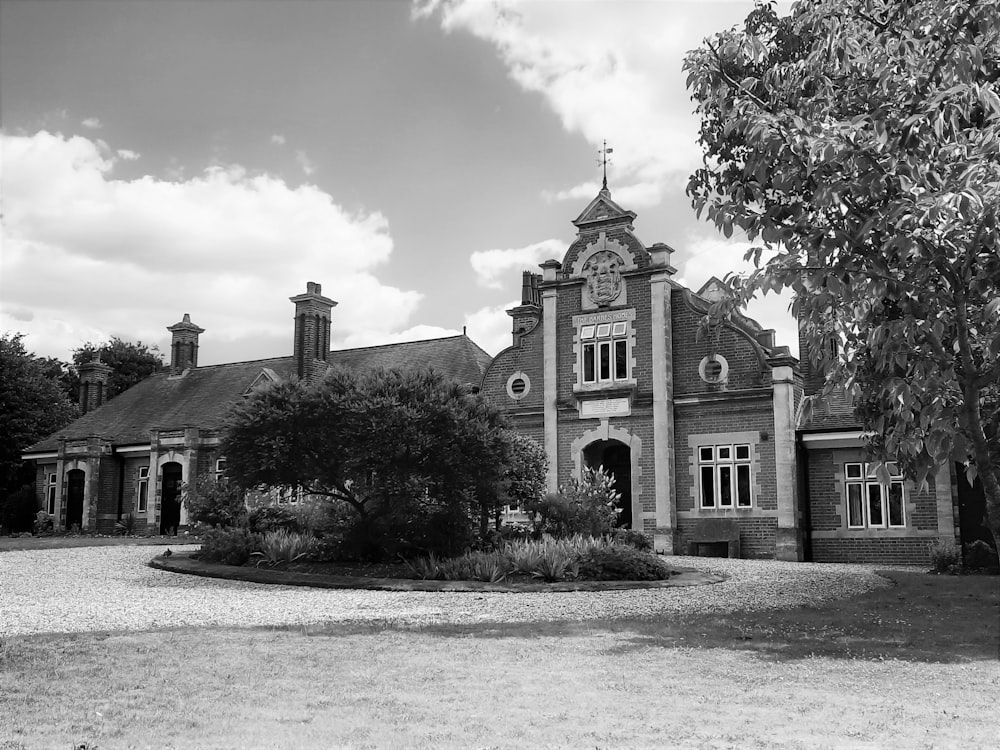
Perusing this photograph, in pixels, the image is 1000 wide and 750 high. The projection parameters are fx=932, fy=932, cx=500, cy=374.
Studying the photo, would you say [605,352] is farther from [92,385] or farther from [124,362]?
[124,362]

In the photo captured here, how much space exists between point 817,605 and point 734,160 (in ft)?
22.4

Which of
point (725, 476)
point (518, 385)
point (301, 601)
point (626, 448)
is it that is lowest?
point (301, 601)

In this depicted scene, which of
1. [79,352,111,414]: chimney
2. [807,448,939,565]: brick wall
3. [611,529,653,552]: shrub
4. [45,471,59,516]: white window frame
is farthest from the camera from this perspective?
[79,352,111,414]: chimney

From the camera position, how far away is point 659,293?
2680cm

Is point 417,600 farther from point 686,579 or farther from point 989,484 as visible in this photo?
point 989,484

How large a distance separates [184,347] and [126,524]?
9.94 m

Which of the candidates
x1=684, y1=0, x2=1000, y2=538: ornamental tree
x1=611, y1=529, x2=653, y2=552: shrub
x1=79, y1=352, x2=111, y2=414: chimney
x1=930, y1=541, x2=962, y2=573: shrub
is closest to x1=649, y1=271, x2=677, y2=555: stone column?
x1=611, y1=529, x2=653, y2=552: shrub

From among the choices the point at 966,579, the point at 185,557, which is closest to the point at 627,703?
the point at 966,579

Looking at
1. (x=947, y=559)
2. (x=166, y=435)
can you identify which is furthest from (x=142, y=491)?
(x=947, y=559)

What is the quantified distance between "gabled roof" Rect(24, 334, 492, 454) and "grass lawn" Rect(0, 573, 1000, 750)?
80.8 ft

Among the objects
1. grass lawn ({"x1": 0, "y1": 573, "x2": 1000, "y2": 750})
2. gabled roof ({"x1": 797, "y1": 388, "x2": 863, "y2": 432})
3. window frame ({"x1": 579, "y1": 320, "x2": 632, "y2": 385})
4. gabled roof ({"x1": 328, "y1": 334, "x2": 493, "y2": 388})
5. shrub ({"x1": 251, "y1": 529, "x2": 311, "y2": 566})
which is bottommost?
grass lawn ({"x1": 0, "y1": 573, "x2": 1000, "y2": 750})

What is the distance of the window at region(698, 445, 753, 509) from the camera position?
25.5 meters

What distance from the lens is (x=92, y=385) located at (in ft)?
151

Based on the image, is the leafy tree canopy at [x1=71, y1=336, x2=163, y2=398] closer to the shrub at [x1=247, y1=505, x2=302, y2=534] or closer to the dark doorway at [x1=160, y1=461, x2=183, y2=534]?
the dark doorway at [x1=160, y1=461, x2=183, y2=534]
